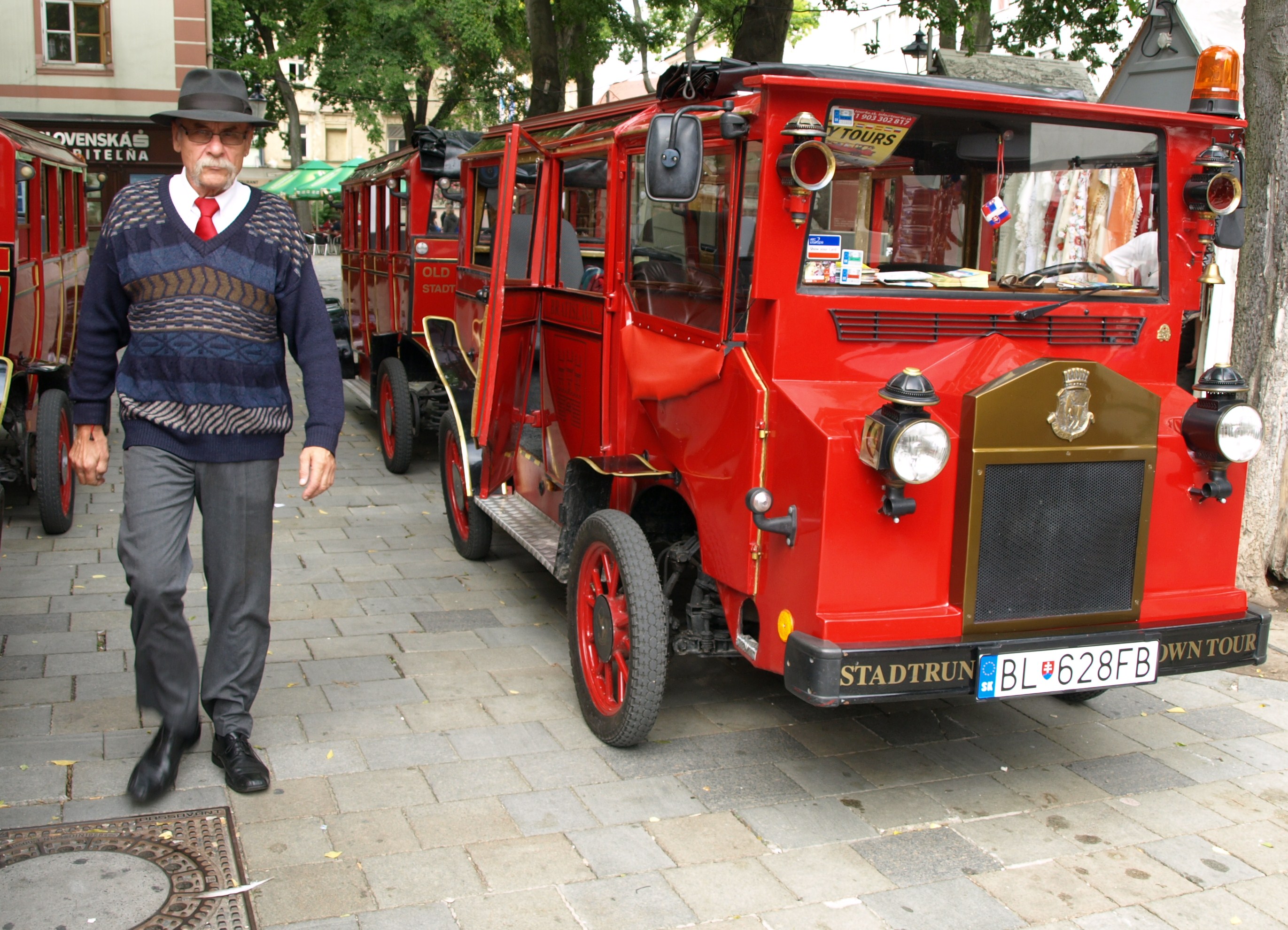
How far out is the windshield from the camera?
397 centimetres

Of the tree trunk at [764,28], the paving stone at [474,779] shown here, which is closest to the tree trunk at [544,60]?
the tree trunk at [764,28]

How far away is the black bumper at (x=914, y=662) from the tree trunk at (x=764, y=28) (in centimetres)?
891

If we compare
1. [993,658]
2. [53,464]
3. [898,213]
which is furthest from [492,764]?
[53,464]

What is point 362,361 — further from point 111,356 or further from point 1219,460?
point 1219,460

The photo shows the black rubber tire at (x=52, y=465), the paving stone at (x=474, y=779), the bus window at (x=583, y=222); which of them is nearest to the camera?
the paving stone at (x=474, y=779)

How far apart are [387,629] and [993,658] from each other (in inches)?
123

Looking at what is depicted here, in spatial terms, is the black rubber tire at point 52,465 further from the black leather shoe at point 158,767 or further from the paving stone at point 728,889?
the paving stone at point 728,889

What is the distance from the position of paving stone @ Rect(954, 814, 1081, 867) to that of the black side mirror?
7.37ft

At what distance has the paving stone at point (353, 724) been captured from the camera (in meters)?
4.43

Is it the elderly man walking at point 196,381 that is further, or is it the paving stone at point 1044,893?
the elderly man walking at point 196,381

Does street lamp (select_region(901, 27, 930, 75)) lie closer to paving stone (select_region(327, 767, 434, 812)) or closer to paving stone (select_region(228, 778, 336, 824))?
paving stone (select_region(327, 767, 434, 812))

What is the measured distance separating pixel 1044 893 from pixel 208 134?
135 inches

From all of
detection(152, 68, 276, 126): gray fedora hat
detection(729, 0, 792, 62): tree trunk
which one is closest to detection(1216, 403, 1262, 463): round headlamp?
detection(152, 68, 276, 126): gray fedora hat

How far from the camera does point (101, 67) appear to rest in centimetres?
2167
